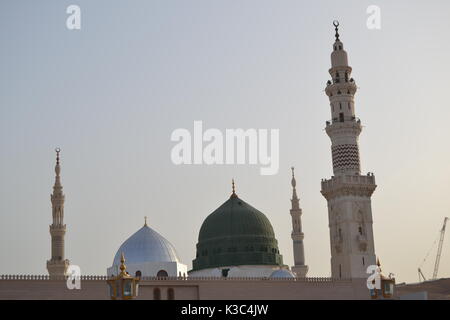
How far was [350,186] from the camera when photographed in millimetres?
50938

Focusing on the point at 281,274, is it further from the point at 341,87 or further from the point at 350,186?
the point at 341,87

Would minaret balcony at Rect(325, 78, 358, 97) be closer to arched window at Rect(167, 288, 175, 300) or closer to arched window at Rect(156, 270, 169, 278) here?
arched window at Rect(156, 270, 169, 278)

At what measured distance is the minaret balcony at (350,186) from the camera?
50938 mm

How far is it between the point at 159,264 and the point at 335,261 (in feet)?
37.1

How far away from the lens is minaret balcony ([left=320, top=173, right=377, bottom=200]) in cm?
5094

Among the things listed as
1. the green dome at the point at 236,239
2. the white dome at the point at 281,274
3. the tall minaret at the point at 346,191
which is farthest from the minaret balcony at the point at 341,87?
the white dome at the point at 281,274

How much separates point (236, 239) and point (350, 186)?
30.4ft

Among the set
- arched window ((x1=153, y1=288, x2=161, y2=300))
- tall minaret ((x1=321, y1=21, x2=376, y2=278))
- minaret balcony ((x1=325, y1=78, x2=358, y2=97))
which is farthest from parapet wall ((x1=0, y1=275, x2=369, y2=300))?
minaret balcony ((x1=325, y1=78, x2=358, y2=97))

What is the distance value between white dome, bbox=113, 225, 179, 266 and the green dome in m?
5.81

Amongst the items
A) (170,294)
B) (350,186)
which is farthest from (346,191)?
(170,294)

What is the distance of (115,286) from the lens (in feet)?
110
